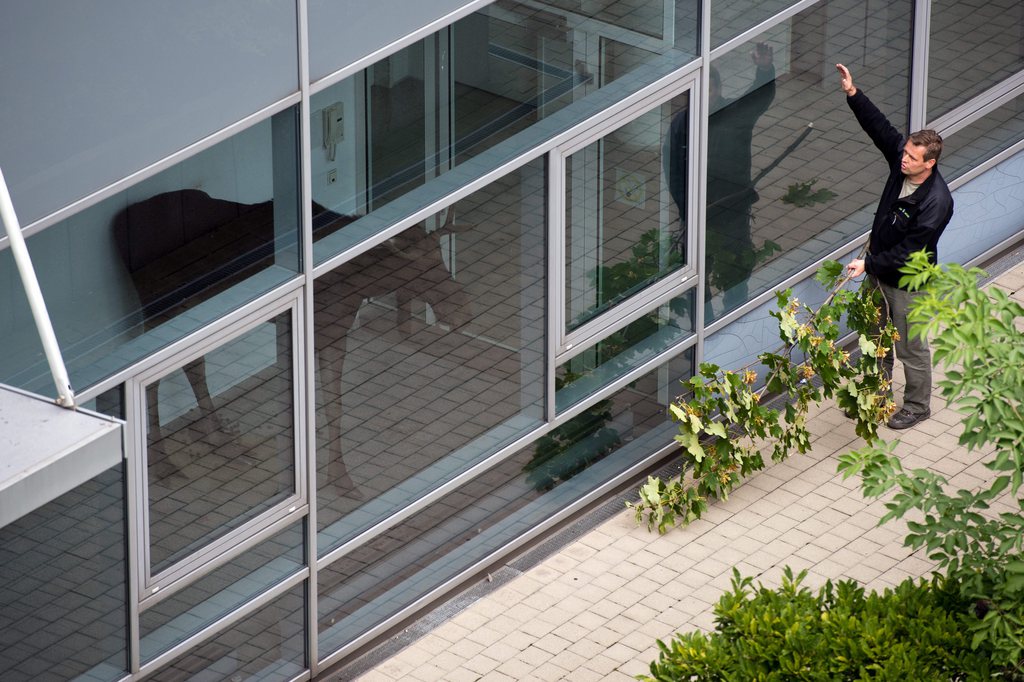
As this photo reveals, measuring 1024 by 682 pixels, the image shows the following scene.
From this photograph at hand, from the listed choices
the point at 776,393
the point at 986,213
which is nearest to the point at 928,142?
the point at 776,393

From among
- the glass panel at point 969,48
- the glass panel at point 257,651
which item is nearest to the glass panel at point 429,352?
the glass panel at point 257,651

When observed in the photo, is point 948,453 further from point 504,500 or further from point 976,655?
point 976,655

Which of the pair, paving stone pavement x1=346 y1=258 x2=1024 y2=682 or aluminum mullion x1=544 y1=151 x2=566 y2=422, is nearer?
paving stone pavement x1=346 y1=258 x2=1024 y2=682

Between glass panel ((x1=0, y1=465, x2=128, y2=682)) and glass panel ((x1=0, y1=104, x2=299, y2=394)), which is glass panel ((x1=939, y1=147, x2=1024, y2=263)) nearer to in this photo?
glass panel ((x1=0, y1=104, x2=299, y2=394))

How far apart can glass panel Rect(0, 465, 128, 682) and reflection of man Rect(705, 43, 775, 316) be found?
13.1ft

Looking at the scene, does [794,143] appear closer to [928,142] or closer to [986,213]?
[928,142]

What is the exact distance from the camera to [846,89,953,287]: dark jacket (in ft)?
33.3

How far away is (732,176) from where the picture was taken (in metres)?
10.5

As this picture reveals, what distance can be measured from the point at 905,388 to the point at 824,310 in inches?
35.7

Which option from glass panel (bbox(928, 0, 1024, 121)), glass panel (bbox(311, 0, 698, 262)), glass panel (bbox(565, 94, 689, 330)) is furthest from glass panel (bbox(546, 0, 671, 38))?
glass panel (bbox(928, 0, 1024, 121))

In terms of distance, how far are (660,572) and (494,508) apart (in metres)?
0.93

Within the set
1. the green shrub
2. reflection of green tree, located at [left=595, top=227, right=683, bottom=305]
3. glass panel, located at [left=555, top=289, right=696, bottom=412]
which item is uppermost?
reflection of green tree, located at [left=595, top=227, right=683, bottom=305]

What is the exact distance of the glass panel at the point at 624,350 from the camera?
32.8ft

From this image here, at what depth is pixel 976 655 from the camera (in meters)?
7.18
